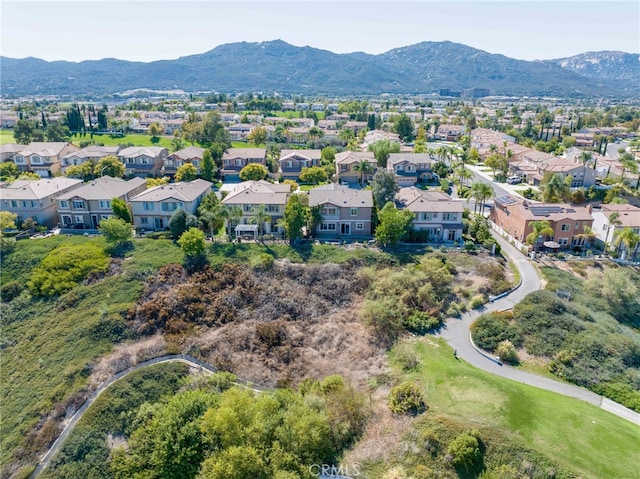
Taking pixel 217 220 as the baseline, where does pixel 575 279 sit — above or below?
below

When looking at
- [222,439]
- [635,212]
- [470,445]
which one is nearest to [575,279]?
[635,212]

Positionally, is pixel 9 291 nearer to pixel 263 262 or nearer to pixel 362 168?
pixel 263 262

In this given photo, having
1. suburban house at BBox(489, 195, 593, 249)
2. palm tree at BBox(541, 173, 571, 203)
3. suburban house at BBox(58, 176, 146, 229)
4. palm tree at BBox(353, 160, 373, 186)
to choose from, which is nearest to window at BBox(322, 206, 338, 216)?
palm tree at BBox(353, 160, 373, 186)

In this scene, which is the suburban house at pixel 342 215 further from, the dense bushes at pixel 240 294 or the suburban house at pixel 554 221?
the suburban house at pixel 554 221

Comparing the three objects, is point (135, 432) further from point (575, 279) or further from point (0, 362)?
point (575, 279)

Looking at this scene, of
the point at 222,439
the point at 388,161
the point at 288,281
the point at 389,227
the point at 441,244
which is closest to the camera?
the point at 222,439

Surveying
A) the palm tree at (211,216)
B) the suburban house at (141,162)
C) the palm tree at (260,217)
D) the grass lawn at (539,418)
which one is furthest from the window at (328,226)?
the suburban house at (141,162)
